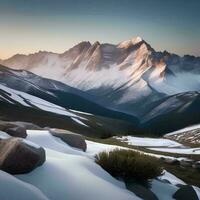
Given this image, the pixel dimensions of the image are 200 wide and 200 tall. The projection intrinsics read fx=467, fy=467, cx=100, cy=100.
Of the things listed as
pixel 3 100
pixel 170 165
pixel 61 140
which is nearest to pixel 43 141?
pixel 61 140

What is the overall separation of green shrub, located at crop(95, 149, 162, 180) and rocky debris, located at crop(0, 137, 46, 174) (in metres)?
3.10

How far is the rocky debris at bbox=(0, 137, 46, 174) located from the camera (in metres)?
14.3

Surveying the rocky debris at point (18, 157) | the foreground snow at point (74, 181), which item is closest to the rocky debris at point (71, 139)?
the foreground snow at point (74, 181)

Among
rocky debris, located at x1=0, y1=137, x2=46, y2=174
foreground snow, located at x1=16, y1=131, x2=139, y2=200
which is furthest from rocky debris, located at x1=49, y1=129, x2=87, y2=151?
rocky debris, located at x1=0, y1=137, x2=46, y2=174

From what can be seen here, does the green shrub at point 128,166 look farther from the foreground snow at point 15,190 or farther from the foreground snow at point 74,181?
the foreground snow at point 15,190

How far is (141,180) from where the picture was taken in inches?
693

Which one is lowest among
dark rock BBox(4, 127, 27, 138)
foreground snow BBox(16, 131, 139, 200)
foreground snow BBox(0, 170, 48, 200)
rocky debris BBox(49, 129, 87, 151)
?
rocky debris BBox(49, 129, 87, 151)

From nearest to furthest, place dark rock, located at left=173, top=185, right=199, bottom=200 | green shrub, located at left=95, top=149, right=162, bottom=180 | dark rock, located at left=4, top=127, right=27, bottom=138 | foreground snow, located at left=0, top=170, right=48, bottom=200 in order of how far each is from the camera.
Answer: foreground snow, located at left=0, top=170, right=48, bottom=200
green shrub, located at left=95, top=149, right=162, bottom=180
dark rock, located at left=173, top=185, right=199, bottom=200
dark rock, located at left=4, top=127, right=27, bottom=138

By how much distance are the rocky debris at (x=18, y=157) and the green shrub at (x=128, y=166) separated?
310cm

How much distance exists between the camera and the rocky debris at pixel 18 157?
14289mm

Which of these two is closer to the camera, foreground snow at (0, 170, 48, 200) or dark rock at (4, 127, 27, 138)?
foreground snow at (0, 170, 48, 200)

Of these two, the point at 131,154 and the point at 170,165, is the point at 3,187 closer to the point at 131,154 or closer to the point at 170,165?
the point at 131,154

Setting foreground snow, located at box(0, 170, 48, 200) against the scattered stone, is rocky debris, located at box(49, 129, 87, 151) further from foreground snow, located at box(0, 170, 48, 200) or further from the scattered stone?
foreground snow, located at box(0, 170, 48, 200)

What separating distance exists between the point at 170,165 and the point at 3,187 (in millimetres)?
26882
